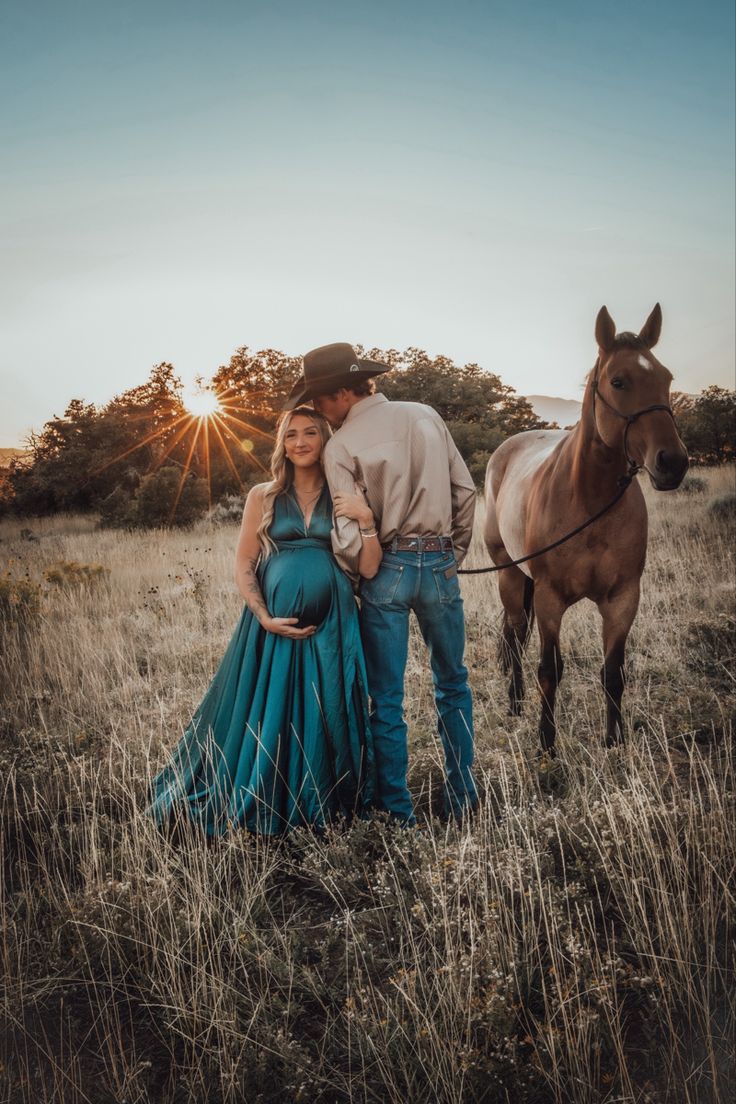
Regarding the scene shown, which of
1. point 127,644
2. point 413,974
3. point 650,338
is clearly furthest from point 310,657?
point 127,644

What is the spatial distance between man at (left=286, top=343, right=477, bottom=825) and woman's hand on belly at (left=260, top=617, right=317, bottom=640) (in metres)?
0.30

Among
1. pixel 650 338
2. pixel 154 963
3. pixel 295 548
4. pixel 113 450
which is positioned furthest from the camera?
pixel 113 450

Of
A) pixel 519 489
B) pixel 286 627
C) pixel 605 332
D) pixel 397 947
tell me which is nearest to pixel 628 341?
pixel 605 332

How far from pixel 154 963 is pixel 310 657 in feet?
4.73

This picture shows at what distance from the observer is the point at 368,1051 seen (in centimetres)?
188

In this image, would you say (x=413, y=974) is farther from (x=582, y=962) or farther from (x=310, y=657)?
(x=310, y=657)

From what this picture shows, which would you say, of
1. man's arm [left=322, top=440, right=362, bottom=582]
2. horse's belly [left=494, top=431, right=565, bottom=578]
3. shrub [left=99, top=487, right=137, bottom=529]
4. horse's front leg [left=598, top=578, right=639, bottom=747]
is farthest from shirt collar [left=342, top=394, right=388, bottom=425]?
shrub [left=99, top=487, right=137, bottom=529]

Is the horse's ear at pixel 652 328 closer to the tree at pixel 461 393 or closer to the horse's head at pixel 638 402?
the horse's head at pixel 638 402

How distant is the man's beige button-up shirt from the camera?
9.43 feet

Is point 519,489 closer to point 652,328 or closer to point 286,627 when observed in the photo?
point 652,328

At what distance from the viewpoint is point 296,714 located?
323cm

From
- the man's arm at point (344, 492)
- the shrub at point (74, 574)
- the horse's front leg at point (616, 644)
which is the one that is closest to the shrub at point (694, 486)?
the horse's front leg at point (616, 644)

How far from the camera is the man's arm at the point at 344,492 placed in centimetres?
283

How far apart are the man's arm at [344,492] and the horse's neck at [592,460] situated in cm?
178
